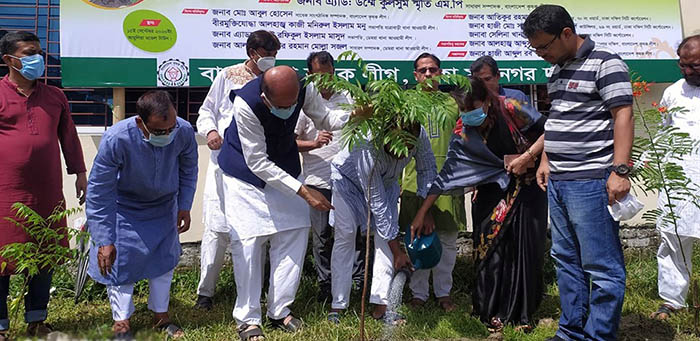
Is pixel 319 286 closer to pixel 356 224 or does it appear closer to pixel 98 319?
pixel 356 224

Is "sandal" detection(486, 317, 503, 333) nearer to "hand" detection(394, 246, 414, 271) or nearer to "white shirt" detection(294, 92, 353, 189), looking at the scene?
"hand" detection(394, 246, 414, 271)

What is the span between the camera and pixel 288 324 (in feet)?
11.8

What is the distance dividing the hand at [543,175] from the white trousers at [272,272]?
1.43 metres

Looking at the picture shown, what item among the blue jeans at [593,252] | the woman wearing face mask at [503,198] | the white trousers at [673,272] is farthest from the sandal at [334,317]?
the white trousers at [673,272]

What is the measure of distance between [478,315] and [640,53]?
134 inches

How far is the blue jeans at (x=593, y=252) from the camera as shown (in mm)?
2998

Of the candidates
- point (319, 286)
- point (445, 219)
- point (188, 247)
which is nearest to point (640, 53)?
point (445, 219)

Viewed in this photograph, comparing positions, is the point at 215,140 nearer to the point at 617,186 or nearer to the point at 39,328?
the point at 39,328

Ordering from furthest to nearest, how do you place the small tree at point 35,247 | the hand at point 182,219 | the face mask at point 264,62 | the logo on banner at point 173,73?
the logo on banner at point 173,73 → the face mask at point 264,62 → the hand at point 182,219 → the small tree at point 35,247

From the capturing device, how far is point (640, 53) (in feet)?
18.4

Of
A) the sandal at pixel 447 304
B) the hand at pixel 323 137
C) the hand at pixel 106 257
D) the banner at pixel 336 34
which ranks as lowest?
the sandal at pixel 447 304

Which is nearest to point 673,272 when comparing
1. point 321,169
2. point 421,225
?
point 421,225

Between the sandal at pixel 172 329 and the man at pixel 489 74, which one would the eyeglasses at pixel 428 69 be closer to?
the man at pixel 489 74

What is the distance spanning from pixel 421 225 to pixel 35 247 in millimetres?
2258
